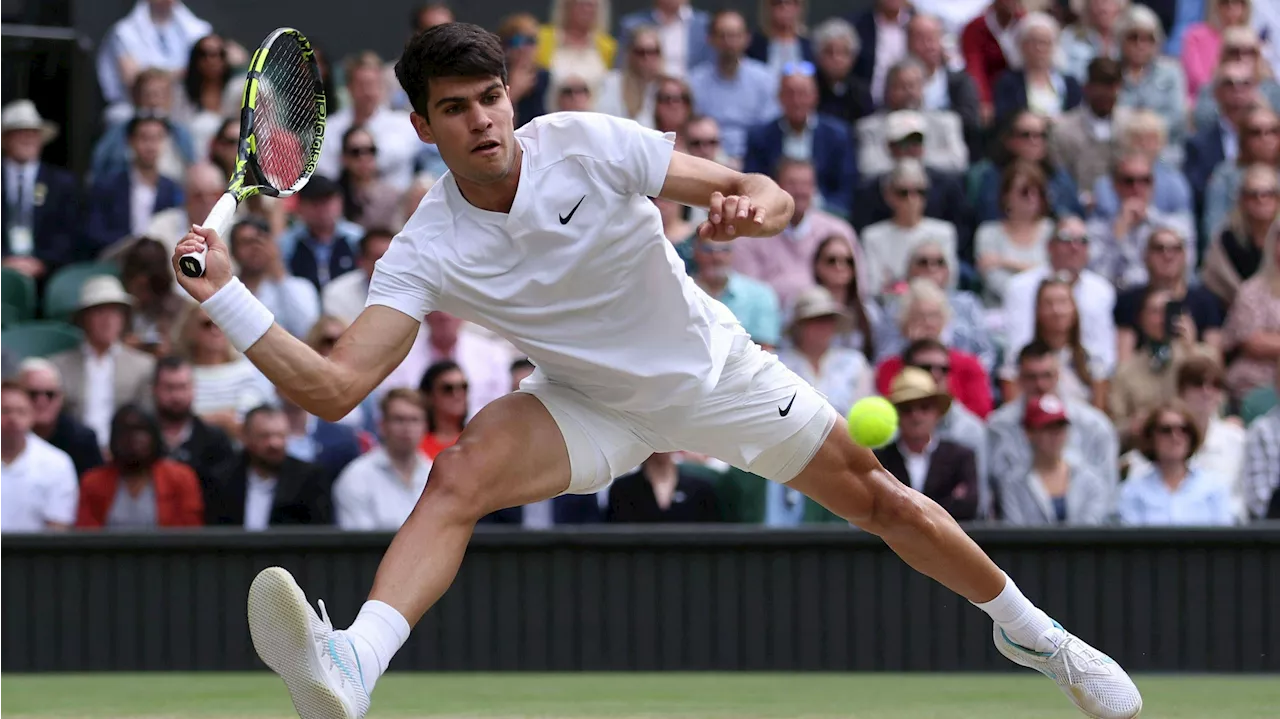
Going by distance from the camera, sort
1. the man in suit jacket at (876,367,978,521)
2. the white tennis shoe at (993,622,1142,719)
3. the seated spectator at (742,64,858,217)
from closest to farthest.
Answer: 1. the white tennis shoe at (993,622,1142,719)
2. the man in suit jacket at (876,367,978,521)
3. the seated spectator at (742,64,858,217)

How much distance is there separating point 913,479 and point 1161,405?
108 centimetres

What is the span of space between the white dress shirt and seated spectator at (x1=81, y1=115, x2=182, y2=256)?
1908 mm

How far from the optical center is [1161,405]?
802cm

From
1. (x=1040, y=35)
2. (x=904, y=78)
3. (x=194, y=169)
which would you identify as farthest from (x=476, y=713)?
(x=1040, y=35)

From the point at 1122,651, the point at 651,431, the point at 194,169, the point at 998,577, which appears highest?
the point at 194,169

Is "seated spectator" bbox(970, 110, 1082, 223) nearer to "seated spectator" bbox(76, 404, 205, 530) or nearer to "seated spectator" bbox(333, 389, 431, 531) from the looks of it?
"seated spectator" bbox(333, 389, 431, 531)

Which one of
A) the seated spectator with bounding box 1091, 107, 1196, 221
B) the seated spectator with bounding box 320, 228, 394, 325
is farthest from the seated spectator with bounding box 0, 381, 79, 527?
the seated spectator with bounding box 1091, 107, 1196, 221

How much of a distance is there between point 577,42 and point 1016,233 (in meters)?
2.52

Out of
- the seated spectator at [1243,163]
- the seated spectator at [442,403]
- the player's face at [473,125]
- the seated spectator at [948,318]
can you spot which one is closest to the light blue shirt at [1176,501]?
the seated spectator at [948,318]

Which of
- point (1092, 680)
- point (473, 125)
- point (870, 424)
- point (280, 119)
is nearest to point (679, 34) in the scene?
point (870, 424)

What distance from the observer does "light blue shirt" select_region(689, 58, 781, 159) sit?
10156mm

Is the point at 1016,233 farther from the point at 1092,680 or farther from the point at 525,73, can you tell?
the point at 1092,680

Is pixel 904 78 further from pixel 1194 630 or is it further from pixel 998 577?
pixel 998 577

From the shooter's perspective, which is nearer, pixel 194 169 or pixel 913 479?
pixel 913 479
